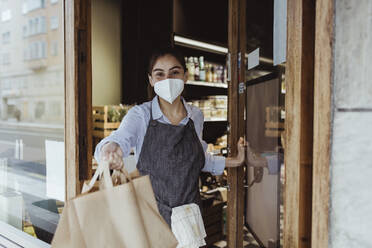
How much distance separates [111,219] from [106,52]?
322cm

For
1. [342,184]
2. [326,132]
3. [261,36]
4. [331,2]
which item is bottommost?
[342,184]

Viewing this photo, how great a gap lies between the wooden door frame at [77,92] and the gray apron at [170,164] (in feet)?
1.62

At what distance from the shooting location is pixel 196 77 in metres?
3.69

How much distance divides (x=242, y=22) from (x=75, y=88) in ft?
3.49

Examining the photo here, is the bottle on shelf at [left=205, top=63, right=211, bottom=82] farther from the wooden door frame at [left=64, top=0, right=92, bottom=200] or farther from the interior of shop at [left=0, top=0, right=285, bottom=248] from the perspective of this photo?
the wooden door frame at [left=64, top=0, right=92, bottom=200]

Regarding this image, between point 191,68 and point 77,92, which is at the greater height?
point 191,68

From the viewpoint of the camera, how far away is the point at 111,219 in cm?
100

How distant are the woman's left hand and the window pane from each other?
1.15 metres

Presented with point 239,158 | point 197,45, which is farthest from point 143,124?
point 197,45

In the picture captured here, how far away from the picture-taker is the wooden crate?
3.34m

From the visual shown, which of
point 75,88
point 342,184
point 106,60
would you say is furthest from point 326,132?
point 106,60

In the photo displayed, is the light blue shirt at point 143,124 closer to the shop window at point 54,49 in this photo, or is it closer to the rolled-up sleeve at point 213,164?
the rolled-up sleeve at point 213,164

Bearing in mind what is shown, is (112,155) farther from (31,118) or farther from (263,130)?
(31,118)

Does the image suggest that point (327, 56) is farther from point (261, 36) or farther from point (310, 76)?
point (261, 36)
